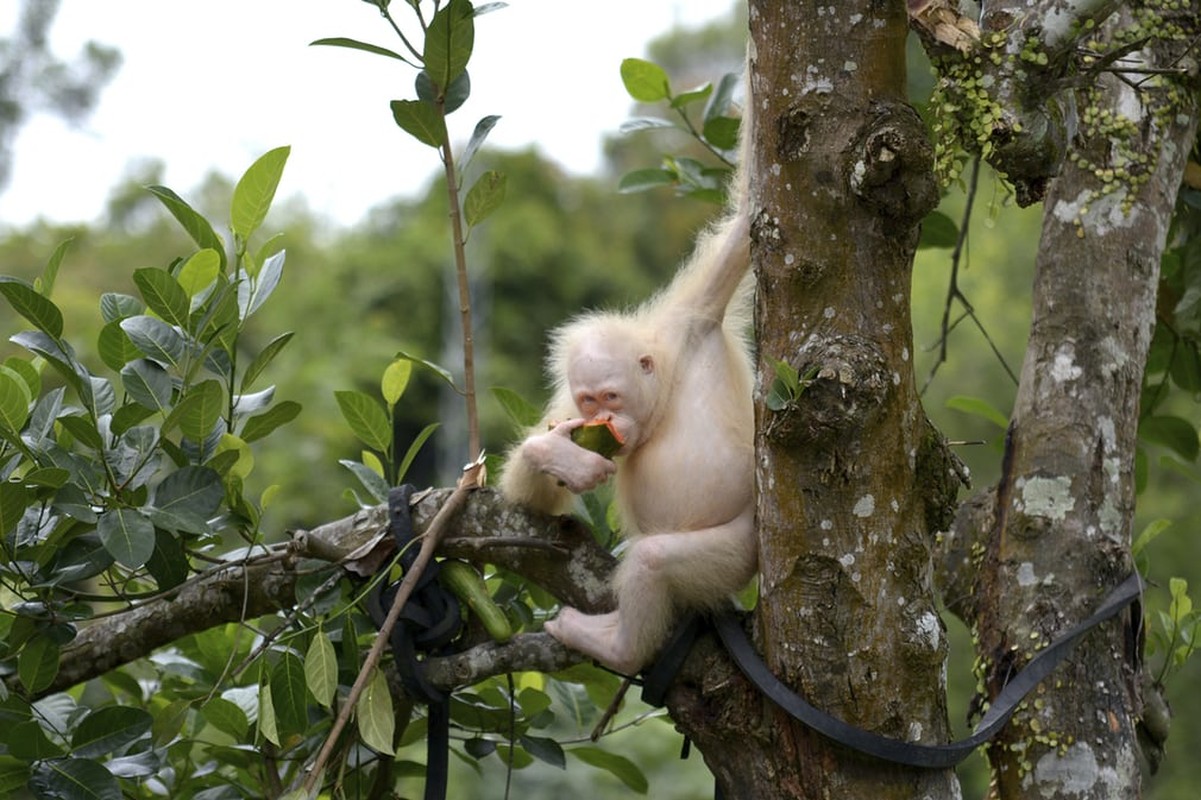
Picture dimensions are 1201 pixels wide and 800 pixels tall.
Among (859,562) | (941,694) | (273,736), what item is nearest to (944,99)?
(859,562)

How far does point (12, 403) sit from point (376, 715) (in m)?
0.79

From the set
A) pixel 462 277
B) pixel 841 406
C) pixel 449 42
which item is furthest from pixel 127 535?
pixel 841 406

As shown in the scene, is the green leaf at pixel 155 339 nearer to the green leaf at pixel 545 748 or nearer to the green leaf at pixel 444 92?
the green leaf at pixel 444 92

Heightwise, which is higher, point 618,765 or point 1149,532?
point 1149,532

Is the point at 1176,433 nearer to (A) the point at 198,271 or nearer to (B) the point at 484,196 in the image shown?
(B) the point at 484,196

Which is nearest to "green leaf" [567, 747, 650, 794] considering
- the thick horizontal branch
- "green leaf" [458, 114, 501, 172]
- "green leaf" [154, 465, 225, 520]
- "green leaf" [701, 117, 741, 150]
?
the thick horizontal branch

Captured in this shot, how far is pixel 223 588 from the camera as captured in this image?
242cm

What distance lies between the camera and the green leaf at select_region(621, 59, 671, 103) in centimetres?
303

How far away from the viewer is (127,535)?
2.03 m

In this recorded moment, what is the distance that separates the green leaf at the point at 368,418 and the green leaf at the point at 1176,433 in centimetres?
174

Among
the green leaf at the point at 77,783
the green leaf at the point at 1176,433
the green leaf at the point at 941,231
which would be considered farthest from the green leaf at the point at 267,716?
the green leaf at the point at 1176,433

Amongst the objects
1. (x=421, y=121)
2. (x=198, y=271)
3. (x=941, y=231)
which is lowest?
(x=941, y=231)

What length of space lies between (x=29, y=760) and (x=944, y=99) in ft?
5.95

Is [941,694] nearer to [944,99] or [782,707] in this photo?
[782,707]
